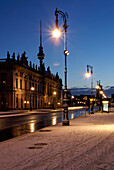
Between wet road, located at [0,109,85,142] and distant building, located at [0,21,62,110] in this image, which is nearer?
wet road, located at [0,109,85,142]

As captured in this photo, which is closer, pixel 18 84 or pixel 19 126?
pixel 19 126

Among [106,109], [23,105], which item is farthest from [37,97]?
[106,109]

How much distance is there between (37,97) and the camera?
92.2m

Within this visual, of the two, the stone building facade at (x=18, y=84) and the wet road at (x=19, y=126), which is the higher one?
the stone building facade at (x=18, y=84)

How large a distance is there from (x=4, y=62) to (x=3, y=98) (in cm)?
946

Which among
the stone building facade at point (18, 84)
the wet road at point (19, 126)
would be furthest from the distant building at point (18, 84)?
the wet road at point (19, 126)

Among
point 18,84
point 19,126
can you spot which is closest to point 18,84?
point 18,84

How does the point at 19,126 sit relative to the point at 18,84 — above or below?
below

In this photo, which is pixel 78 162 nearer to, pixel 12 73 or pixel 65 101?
pixel 65 101

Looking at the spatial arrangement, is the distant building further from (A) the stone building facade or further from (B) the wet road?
(B) the wet road

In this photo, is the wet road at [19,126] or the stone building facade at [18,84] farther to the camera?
the stone building facade at [18,84]

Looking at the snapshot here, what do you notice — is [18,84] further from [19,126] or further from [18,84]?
[19,126]

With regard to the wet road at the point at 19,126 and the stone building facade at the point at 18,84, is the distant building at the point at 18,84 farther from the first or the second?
the wet road at the point at 19,126

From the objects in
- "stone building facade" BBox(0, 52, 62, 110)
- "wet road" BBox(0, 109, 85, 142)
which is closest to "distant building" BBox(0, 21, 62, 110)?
"stone building facade" BBox(0, 52, 62, 110)
